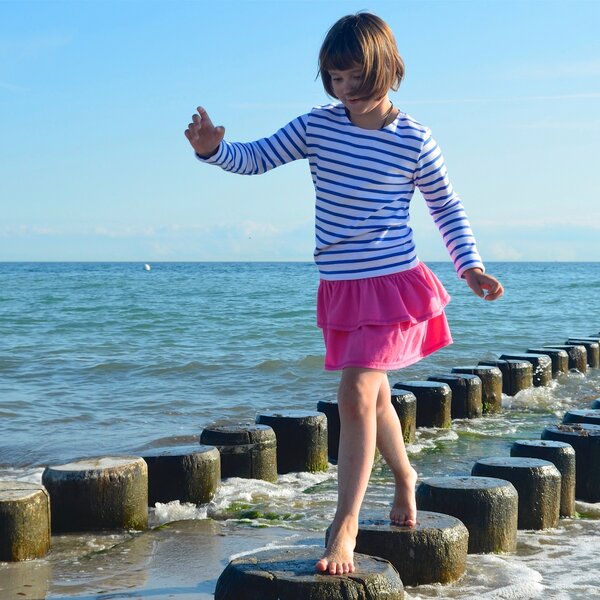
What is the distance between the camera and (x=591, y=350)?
13.9 meters

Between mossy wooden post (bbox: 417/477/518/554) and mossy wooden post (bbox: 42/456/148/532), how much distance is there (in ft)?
4.76

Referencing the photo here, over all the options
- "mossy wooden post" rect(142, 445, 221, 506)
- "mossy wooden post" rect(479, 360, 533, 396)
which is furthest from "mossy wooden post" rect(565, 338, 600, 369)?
"mossy wooden post" rect(142, 445, 221, 506)

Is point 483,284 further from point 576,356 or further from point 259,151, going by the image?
point 576,356

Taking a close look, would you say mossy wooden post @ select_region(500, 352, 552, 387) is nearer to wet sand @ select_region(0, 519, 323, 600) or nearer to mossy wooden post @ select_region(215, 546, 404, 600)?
wet sand @ select_region(0, 519, 323, 600)

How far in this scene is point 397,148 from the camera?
3.51m

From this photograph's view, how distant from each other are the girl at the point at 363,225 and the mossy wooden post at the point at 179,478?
1982mm

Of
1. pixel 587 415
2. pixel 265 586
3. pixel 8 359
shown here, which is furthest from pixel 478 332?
pixel 265 586

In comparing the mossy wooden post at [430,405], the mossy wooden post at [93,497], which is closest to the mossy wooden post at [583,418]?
the mossy wooden post at [430,405]

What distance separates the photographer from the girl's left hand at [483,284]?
3480 millimetres

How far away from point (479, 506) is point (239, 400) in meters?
6.94

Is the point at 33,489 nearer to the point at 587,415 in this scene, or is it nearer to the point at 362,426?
the point at 362,426

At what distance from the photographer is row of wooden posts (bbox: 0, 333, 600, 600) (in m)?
3.89

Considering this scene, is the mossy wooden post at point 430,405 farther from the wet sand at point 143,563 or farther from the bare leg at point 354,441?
the bare leg at point 354,441

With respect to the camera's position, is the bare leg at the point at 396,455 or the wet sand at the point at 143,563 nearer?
the bare leg at the point at 396,455
